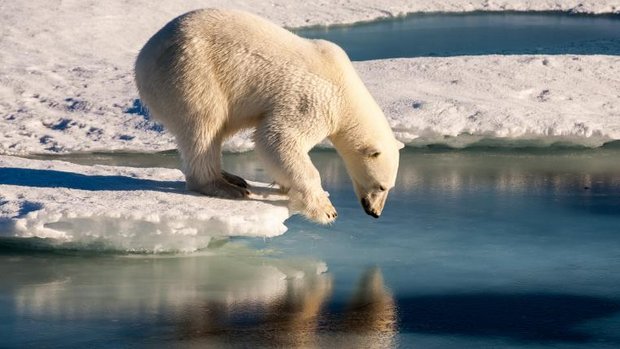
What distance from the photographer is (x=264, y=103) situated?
19.7 feet

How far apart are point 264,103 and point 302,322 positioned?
1471mm

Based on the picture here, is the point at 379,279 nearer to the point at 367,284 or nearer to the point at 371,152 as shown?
the point at 367,284

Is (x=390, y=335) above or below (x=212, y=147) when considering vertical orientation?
below

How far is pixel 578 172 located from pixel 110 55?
583 cm

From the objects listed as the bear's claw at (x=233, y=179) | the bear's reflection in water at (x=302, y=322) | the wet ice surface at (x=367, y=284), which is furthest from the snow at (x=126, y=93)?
the bear's reflection in water at (x=302, y=322)

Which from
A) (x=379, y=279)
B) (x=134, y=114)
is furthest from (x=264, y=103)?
(x=134, y=114)

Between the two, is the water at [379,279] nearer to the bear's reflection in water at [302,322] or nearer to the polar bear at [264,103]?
the bear's reflection in water at [302,322]

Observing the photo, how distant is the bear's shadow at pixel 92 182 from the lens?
6222mm

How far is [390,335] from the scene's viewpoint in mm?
4855

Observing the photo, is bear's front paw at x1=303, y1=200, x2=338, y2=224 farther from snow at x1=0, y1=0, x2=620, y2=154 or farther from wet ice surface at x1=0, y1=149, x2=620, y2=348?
snow at x1=0, y1=0, x2=620, y2=154

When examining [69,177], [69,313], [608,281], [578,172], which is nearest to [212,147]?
[69,177]

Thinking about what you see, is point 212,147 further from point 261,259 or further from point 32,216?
point 32,216

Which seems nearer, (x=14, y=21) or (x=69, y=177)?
(x=69, y=177)

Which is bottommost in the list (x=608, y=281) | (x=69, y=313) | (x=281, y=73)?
(x=69, y=313)
